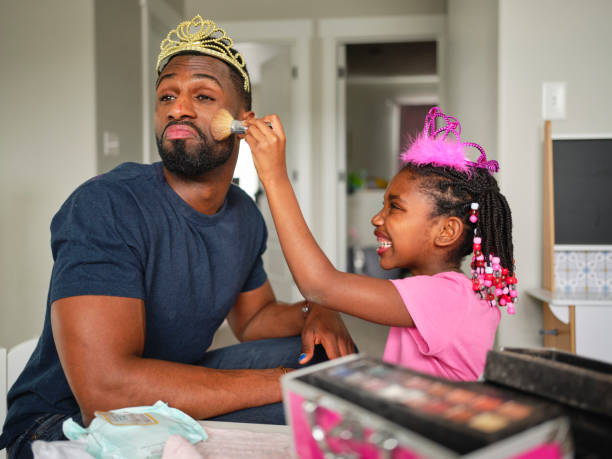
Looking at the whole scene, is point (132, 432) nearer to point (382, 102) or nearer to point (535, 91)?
point (535, 91)

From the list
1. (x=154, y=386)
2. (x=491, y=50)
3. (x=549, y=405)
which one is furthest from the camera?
(x=491, y=50)

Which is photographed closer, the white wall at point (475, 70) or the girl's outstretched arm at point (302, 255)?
the girl's outstretched arm at point (302, 255)

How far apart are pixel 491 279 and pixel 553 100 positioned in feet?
4.61

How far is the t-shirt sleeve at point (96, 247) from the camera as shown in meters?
0.95

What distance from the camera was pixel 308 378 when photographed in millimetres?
442

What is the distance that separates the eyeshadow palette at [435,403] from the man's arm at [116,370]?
1.82ft

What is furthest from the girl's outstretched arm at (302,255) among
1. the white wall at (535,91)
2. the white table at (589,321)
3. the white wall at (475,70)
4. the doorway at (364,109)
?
the doorway at (364,109)

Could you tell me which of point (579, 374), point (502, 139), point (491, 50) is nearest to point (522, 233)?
point (502, 139)

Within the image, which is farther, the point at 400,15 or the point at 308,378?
the point at 400,15

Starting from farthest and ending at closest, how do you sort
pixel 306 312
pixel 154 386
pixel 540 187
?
1. pixel 540 187
2. pixel 306 312
3. pixel 154 386

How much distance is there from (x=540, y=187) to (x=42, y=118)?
278cm

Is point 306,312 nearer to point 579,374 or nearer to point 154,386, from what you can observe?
point 154,386

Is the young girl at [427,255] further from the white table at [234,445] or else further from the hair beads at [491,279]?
the white table at [234,445]

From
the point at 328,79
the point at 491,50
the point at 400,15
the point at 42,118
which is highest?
the point at 400,15
